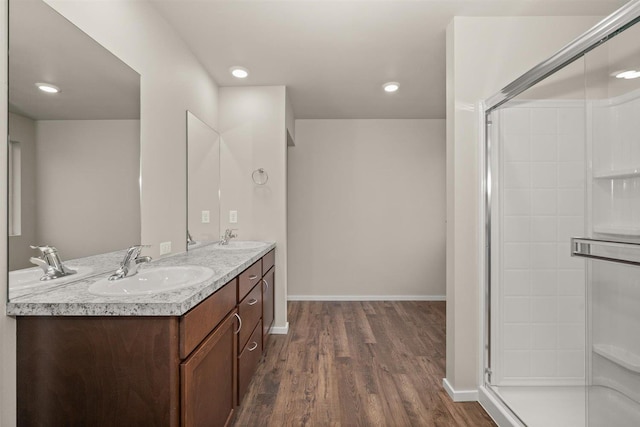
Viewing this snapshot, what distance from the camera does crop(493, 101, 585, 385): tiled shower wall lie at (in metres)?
1.96

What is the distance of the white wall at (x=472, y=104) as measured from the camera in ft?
6.54

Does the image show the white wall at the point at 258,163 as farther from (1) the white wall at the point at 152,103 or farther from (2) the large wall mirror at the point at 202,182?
(1) the white wall at the point at 152,103

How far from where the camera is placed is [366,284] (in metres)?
4.30

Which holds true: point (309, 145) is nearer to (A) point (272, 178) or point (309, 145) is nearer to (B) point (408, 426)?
(A) point (272, 178)

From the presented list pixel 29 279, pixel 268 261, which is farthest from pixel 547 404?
pixel 29 279

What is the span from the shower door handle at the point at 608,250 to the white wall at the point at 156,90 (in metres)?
2.05

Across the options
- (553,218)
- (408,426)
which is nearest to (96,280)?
(408,426)

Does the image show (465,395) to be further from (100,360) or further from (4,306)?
(4,306)

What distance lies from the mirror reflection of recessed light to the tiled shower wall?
2.21 meters

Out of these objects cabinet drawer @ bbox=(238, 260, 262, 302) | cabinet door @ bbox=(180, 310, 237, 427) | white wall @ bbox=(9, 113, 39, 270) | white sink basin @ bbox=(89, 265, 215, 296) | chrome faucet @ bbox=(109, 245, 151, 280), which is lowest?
cabinet door @ bbox=(180, 310, 237, 427)

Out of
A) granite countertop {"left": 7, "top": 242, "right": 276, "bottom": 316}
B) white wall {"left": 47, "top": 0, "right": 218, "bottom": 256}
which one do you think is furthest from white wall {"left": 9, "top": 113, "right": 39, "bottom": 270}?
white wall {"left": 47, "top": 0, "right": 218, "bottom": 256}

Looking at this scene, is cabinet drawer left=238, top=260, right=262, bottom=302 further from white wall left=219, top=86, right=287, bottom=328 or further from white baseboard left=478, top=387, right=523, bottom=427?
white baseboard left=478, top=387, right=523, bottom=427

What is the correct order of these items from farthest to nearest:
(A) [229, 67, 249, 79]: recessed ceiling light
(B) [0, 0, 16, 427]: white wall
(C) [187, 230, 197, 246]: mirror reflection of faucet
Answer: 1. (A) [229, 67, 249, 79]: recessed ceiling light
2. (C) [187, 230, 197, 246]: mirror reflection of faucet
3. (B) [0, 0, 16, 427]: white wall

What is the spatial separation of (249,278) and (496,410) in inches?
61.7
